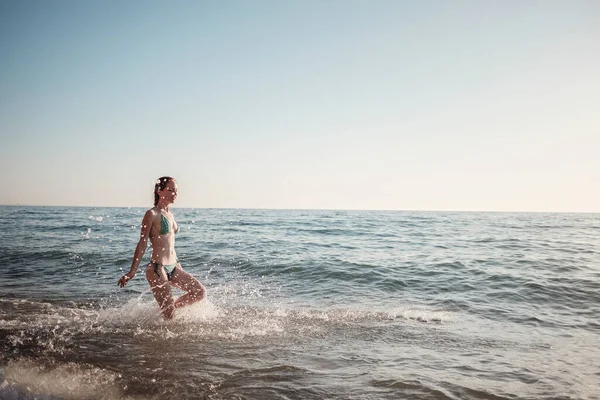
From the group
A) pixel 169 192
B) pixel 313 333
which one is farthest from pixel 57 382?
pixel 313 333

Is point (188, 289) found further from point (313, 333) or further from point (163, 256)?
point (313, 333)

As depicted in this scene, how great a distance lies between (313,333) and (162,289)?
2.56m

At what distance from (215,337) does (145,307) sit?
217 cm

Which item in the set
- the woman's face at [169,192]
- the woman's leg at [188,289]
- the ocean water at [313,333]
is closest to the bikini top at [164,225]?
the woman's face at [169,192]

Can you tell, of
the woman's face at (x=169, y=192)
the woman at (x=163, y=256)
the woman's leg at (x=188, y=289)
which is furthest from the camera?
the woman's leg at (x=188, y=289)

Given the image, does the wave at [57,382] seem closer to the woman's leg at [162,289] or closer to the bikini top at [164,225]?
the woman's leg at [162,289]

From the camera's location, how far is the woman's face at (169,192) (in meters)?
5.96

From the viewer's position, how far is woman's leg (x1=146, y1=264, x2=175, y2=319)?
5.86m

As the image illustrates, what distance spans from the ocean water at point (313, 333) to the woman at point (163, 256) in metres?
0.40

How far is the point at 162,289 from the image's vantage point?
595 cm

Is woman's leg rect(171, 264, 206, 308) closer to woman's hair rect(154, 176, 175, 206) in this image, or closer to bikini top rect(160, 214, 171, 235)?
bikini top rect(160, 214, 171, 235)

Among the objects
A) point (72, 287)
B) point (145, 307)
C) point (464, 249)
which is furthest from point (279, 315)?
point (464, 249)

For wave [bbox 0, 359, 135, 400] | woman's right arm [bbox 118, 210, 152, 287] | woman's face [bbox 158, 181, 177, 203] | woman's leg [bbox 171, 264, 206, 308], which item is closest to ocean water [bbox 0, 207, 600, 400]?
wave [bbox 0, 359, 135, 400]

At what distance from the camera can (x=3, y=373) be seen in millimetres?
3904
